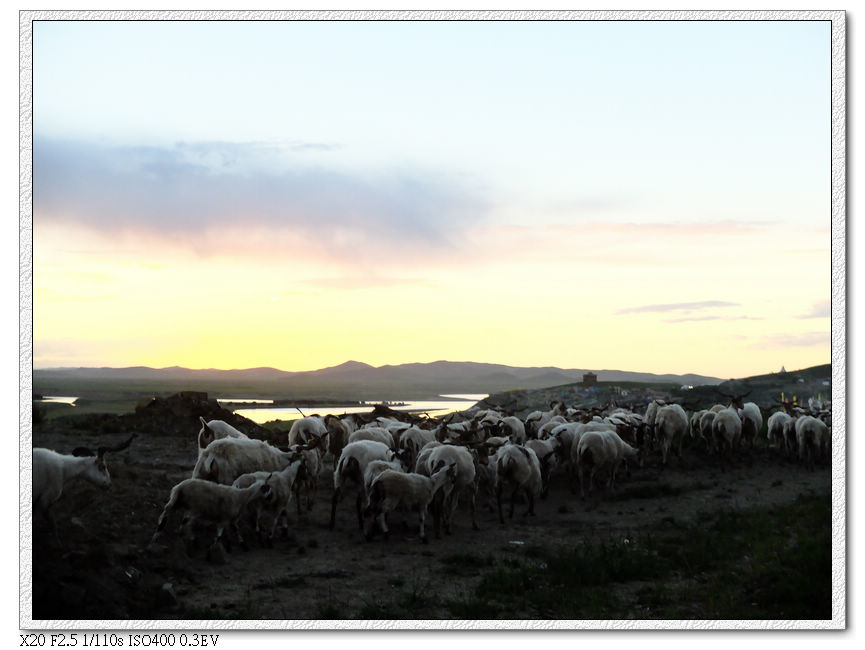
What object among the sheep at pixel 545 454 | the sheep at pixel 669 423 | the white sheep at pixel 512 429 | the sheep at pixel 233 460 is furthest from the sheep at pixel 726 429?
the sheep at pixel 233 460

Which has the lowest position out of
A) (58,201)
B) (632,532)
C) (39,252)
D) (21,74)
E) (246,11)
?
(632,532)

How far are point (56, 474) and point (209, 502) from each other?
6.80 feet

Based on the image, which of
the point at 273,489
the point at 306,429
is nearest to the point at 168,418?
the point at 306,429

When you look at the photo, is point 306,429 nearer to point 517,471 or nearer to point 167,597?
point 517,471

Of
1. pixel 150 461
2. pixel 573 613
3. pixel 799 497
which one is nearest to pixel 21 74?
pixel 573 613

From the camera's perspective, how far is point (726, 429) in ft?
63.5

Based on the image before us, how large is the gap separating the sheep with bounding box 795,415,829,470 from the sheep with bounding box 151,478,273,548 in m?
13.9

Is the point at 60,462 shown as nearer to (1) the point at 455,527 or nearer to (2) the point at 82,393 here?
(2) the point at 82,393

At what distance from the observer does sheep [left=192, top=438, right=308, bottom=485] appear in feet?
41.3

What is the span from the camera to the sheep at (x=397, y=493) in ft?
40.2

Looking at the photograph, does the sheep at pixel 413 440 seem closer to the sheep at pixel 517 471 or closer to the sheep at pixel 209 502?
the sheep at pixel 517 471

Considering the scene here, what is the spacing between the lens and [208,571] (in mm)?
10375

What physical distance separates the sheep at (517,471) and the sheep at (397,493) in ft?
6.90

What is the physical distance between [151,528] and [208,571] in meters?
1.72
